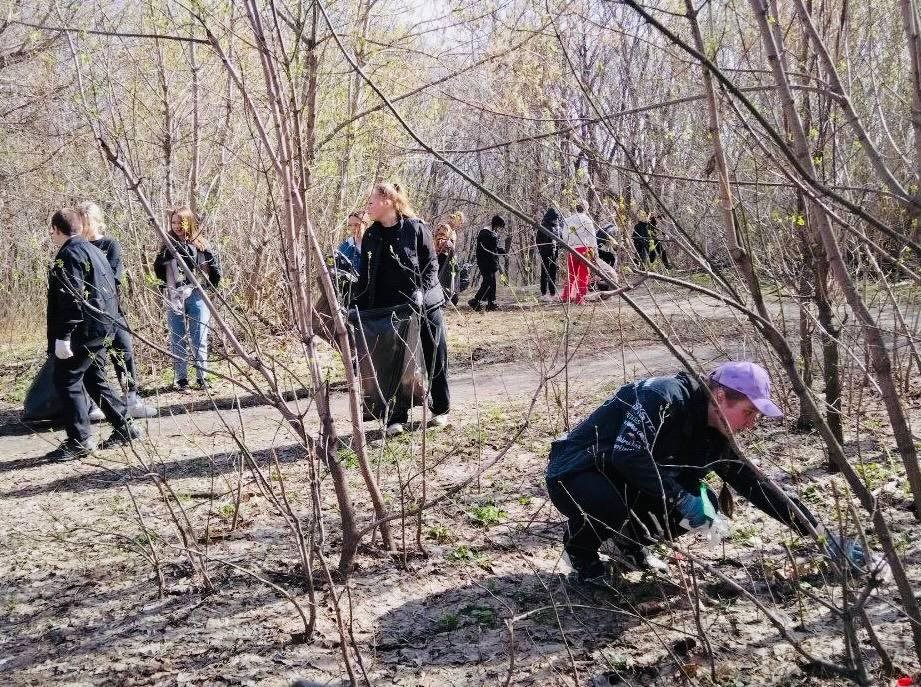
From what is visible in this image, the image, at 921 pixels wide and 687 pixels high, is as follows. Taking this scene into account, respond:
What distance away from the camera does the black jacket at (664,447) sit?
10.00ft

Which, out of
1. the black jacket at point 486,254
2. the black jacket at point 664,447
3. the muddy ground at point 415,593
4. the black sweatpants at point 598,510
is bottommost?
the muddy ground at point 415,593

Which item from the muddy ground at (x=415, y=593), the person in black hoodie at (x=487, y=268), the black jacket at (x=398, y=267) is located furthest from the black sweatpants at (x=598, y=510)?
the person in black hoodie at (x=487, y=268)

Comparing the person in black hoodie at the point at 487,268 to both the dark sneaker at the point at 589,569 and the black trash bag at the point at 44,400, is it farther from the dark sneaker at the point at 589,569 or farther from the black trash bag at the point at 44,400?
the dark sneaker at the point at 589,569

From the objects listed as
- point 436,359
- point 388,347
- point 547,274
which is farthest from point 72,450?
point 547,274

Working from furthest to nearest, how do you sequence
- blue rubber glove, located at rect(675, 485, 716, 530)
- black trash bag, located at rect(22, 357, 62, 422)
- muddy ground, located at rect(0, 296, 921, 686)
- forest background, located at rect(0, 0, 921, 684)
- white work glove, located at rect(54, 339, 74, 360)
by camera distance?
black trash bag, located at rect(22, 357, 62, 422) < white work glove, located at rect(54, 339, 74, 360) < blue rubber glove, located at rect(675, 485, 716, 530) < muddy ground, located at rect(0, 296, 921, 686) < forest background, located at rect(0, 0, 921, 684)

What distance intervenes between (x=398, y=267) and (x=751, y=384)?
9.50 feet

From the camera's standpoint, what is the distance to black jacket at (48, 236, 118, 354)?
5.27m

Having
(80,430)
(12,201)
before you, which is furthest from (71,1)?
(80,430)

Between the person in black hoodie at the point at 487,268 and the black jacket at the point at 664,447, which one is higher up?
A: the person in black hoodie at the point at 487,268

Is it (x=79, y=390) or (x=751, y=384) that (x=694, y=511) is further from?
(x=79, y=390)

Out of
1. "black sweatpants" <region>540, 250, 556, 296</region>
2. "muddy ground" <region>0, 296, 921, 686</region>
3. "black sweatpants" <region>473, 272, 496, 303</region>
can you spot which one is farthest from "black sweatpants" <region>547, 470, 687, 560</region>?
"black sweatpants" <region>473, 272, 496, 303</region>

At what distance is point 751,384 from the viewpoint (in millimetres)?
2889

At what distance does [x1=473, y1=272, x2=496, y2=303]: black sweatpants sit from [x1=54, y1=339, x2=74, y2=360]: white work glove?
27.8 ft

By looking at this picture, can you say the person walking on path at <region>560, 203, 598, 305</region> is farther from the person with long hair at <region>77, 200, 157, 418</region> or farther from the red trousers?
the person with long hair at <region>77, 200, 157, 418</region>
